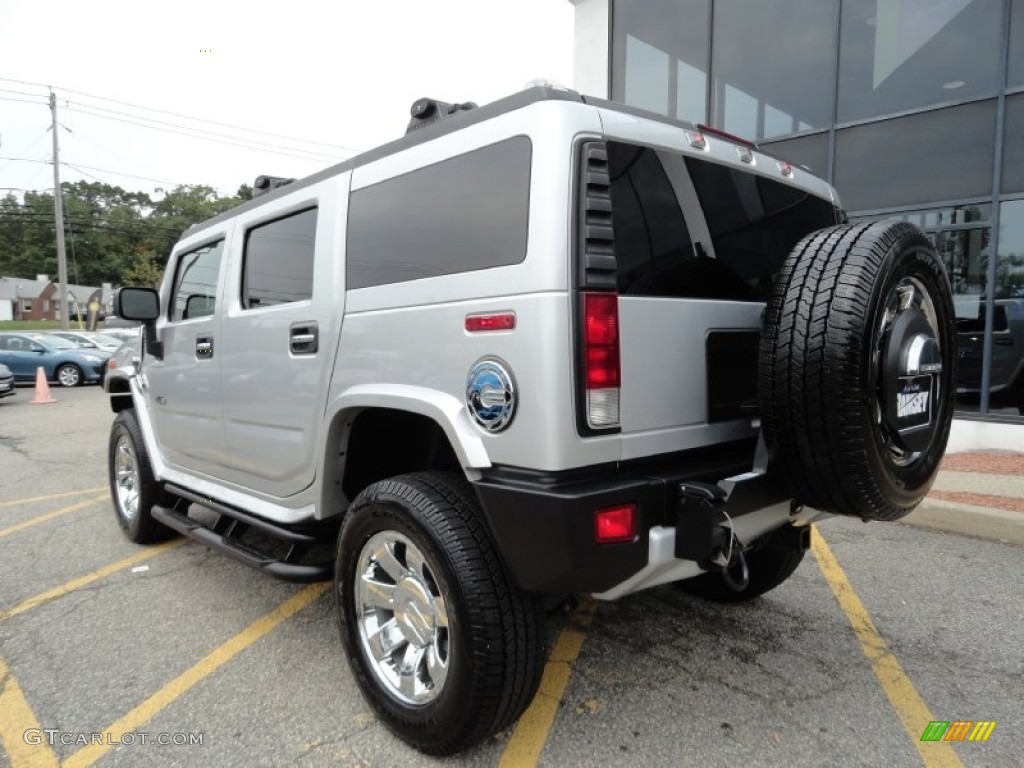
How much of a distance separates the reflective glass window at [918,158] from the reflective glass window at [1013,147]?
127mm

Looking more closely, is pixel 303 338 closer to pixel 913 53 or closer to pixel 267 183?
pixel 267 183

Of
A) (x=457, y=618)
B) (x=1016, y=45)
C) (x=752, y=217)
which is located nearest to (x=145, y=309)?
(x=457, y=618)

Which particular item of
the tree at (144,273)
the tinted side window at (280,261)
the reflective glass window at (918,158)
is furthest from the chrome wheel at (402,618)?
Answer: the tree at (144,273)

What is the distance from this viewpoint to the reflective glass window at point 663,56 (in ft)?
30.0

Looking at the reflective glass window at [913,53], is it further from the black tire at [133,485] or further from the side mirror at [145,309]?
the black tire at [133,485]

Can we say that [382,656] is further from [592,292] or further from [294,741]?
[592,292]

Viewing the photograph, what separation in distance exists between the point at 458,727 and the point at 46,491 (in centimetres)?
589

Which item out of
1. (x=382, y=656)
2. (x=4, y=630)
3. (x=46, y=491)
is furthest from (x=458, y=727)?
(x=46, y=491)

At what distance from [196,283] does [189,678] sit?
2.15 metres

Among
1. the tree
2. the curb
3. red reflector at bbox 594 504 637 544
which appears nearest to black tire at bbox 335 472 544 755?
red reflector at bbox 594 504 637 544

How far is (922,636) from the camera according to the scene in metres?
3.18

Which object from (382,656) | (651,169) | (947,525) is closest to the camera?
(651,169)

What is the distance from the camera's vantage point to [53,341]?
18.2m

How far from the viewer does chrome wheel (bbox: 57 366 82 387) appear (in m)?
17.5
